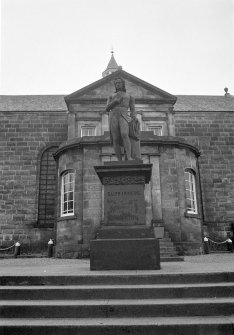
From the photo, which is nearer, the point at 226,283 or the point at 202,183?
the point at 226,283

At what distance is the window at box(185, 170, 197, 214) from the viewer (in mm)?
15541

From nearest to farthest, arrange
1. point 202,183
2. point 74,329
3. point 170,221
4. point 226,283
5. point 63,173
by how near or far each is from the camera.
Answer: point 74,329 → point 226,283 → point 170,221 → point 63,173 → point 202,183

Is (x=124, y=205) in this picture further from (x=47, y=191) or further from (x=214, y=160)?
(x=214, y=160)

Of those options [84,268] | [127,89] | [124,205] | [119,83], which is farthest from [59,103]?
[84,268]

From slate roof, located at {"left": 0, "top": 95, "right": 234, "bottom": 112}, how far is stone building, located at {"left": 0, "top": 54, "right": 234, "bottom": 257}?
3.0 inches

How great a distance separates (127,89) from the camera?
2061cm

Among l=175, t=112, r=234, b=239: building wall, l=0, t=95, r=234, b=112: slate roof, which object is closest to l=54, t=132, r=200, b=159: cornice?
l=175, t=112, r=234, b=239: building wall

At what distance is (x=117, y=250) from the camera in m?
6.62

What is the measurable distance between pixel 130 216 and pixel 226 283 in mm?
2550

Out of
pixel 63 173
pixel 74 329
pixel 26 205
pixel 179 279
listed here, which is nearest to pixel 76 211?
pixel 63 173

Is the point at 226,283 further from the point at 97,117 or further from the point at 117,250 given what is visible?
the point at 97,117

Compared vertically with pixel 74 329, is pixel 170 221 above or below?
above

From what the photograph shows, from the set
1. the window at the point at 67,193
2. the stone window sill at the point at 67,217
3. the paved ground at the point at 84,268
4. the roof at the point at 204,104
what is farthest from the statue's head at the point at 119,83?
the roof at the point at 204,104

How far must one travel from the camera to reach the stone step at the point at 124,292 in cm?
474
